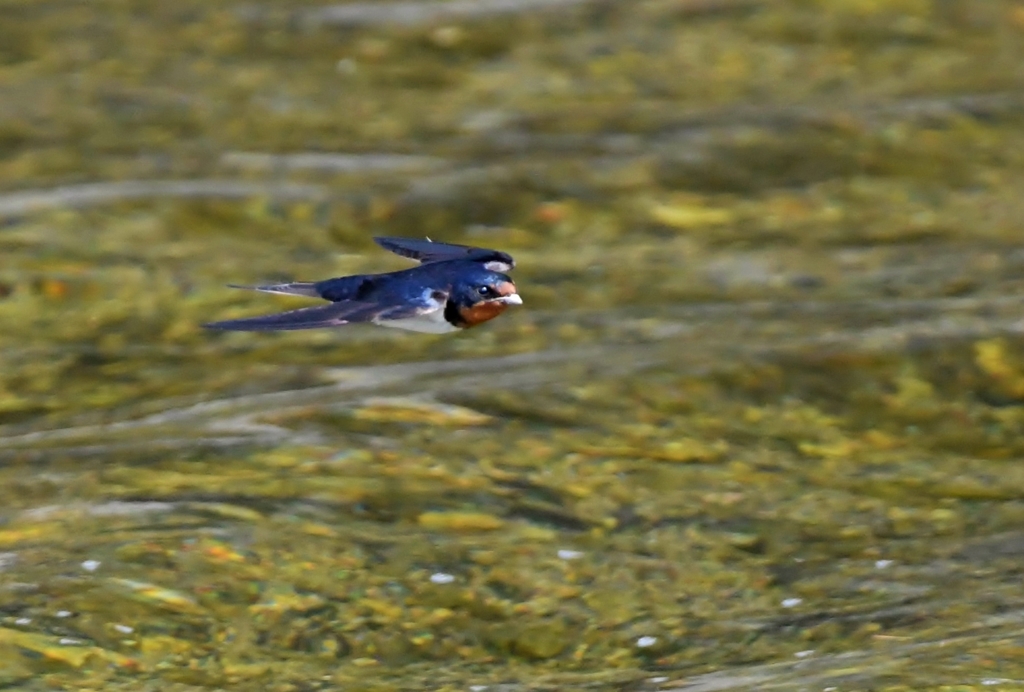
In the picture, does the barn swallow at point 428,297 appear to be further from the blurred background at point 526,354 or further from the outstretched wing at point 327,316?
the blurred background at point 526,354

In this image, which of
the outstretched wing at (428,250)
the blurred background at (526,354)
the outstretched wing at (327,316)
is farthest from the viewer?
the blurred background at (526,354)

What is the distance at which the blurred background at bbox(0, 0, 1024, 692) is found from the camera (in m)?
5.74

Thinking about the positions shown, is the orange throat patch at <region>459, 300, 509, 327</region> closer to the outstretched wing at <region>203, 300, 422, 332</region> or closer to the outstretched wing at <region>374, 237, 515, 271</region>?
the outstretched wing at <region>203, 300, 422, 332</region>

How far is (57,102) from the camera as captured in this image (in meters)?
10.3

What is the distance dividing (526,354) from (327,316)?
354 centimetres

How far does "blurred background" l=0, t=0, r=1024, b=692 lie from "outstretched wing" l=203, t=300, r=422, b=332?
132cm

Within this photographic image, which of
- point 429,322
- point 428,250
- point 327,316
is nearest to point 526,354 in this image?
point 428,250

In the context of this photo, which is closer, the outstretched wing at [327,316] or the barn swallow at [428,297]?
the outstretched wing at [327,316]

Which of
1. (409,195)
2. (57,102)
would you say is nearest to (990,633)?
(409,195)

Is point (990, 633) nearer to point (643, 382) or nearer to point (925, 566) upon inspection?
point (925, 566)

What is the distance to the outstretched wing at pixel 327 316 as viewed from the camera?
4230 millimetres

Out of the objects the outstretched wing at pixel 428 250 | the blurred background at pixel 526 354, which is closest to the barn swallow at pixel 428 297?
the outstretched wing at pixel 428 250

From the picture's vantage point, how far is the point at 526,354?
8039 millimetres

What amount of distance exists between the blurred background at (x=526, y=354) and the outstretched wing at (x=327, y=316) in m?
1.32
